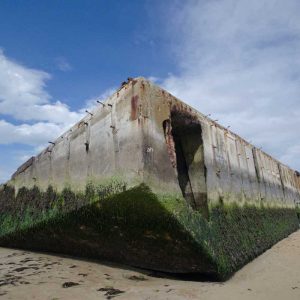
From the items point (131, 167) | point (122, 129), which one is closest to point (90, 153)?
point (122, 129)

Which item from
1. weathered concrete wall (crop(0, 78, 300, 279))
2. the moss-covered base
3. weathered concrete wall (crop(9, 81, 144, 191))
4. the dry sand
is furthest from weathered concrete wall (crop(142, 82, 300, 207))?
the dry sand

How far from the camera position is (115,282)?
359 centimetres

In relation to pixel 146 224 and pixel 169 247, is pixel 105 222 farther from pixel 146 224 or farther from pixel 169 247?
pixel 169 247

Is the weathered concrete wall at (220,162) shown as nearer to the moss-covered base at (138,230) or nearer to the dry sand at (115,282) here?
the moss-covered base at (138,230)

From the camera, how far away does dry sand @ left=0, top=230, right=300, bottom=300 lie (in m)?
3.19

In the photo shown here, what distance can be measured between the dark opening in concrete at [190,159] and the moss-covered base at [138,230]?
324 mm

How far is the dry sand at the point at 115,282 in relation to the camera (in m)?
3.19

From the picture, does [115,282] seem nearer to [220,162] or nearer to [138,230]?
[138,230]

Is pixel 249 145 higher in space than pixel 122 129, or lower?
higher

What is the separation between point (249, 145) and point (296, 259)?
280cm

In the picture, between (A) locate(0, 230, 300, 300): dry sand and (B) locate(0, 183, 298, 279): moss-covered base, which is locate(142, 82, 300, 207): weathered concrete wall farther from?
(A) locate(0, 230, 300, 300): dry sand

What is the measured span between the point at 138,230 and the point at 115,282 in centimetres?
61

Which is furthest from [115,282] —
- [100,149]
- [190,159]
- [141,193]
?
[190,159]

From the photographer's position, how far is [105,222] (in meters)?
4.04
